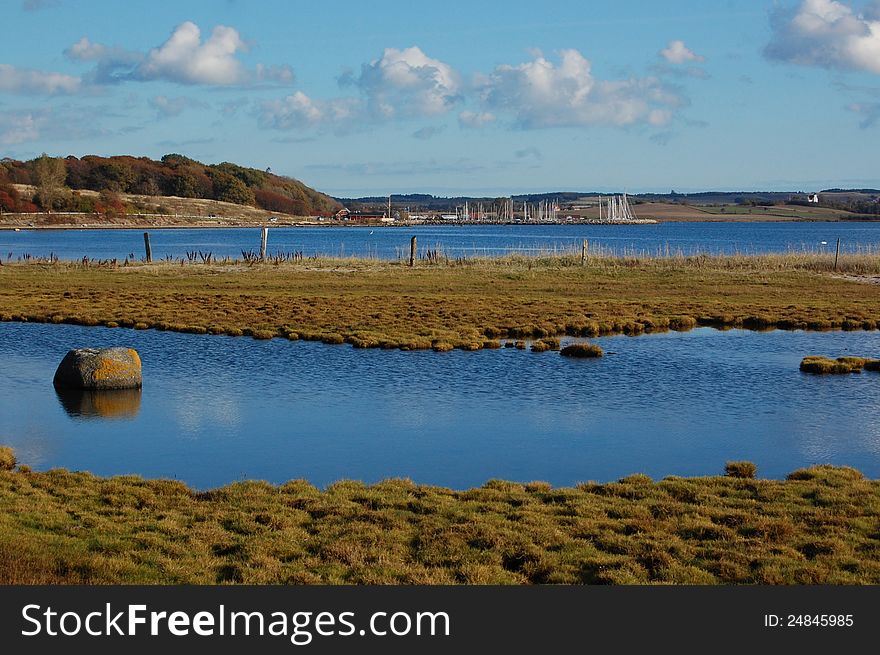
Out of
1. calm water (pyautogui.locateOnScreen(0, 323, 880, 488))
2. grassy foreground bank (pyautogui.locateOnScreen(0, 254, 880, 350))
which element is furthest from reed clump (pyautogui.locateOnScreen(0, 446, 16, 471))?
grassy foreground bank (pyautogui.locateOnScreen(0, 254, 880, 350))

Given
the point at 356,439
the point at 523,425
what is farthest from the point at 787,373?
the point at 356,439

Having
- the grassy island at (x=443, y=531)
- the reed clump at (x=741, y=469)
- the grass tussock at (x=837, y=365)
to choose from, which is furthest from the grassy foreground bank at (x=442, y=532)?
the grass tussock at (x=837, y=365)

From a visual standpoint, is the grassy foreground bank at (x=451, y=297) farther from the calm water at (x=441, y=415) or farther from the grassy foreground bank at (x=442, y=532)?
the grassy foreground bank at (x=442, y=532)

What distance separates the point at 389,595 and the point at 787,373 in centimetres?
1828

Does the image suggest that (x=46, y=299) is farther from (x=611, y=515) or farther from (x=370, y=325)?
(x=611, y=515)

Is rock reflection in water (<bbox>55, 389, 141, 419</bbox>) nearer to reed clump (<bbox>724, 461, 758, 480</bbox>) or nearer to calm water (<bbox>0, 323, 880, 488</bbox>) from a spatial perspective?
calm water (<bbox>0, 323, 880, 488</bbox>)

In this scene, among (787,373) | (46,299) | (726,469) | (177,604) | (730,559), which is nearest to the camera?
(177,604)

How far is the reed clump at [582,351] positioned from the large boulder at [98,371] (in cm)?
1200

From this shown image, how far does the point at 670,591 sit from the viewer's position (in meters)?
9.03

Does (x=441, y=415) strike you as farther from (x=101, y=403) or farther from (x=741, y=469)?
(x=101, y=403)

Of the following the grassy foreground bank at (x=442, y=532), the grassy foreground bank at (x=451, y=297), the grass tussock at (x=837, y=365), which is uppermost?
the grassy foreground bank at (x=451, y=297)

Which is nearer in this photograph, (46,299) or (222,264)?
(46,299)

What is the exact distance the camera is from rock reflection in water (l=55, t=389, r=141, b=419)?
19.3m

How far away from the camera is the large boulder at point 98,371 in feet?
69.5
